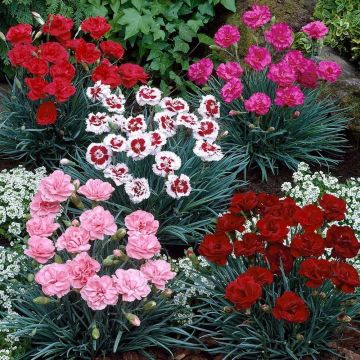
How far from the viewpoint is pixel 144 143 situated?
3818 mm

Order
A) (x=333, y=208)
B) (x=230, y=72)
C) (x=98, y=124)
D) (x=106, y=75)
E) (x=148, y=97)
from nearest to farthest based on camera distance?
(x=333, y=208) → (x=98, y=124) → (x=148, y=97) → (x=106, y=75) → (x=230, y=72)

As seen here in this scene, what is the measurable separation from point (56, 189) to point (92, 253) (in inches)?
15.1

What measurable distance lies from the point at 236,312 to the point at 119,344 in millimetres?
566

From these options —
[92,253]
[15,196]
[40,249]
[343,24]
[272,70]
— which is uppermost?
[272,70]

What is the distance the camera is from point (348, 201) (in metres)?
4.39

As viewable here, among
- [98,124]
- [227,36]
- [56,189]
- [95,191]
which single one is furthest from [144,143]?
[227,36]

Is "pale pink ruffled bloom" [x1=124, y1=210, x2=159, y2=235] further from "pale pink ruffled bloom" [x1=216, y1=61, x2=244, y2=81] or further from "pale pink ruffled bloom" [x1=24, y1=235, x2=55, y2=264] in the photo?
"pale pink ruffled bloom" [x1=216, y1=61, x2=244, y2=81]

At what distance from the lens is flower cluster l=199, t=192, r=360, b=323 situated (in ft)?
9.70

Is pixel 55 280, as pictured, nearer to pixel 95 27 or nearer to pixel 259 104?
pixel 259 104

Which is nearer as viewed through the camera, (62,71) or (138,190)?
(138,190)

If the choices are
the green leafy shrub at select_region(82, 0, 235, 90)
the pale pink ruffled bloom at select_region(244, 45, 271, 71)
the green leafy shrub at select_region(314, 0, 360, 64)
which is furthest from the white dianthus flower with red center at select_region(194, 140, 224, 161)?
the green leafy shrub at select_region(314, 0, 360, 64)

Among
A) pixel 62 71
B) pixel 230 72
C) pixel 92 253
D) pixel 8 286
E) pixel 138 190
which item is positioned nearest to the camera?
pixel 92 253

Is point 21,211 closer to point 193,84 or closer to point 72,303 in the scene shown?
point 72,303

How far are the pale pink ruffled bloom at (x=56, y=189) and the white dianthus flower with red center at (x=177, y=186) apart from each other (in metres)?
0.65
